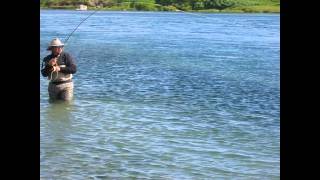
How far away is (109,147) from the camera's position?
22.6 ft

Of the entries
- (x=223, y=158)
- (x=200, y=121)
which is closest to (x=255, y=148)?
(x=223, y=158)

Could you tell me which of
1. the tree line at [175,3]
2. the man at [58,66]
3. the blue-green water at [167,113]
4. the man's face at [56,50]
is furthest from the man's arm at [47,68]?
the tree line at [175,3]

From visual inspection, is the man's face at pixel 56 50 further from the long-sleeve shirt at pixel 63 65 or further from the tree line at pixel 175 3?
the tree line at pixel 175 3

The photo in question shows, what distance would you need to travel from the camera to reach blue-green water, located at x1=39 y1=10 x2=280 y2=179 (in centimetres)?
588

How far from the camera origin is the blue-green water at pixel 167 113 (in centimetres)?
588

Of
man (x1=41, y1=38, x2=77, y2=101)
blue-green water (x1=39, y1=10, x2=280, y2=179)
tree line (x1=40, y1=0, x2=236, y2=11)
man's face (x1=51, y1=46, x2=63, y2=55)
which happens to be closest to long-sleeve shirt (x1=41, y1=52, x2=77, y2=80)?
man (x1=41, y1=38, x2=77, y2=101)

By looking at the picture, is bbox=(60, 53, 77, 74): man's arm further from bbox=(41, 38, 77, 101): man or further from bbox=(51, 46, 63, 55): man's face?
bbox=(51, 46, 63, 55): man's face

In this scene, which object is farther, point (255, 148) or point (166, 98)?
point (166, 98)

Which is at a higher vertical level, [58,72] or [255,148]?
[58,72]

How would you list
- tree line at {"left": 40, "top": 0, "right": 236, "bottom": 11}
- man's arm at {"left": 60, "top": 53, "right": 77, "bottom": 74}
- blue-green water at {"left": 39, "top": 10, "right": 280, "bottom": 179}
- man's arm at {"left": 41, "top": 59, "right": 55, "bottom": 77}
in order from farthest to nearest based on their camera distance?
1. tree line at {"left": 40, "top": 0, "right": 236, "bottom": 11}
2. man's arm at {"left": 60, "top": 53, "right": 77, "bottom": 74}
3. man's arm at {"left": 41, "top": 59, "right": 55, "bottom": 77}
4. blue-green water at {"left": 39, "top": 10, "right": 280, "bottom": 179}

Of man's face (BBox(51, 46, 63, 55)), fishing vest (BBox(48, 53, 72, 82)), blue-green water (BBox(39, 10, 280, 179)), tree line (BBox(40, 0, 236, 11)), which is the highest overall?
tree line (BBox(40, 0, 236, 11))
